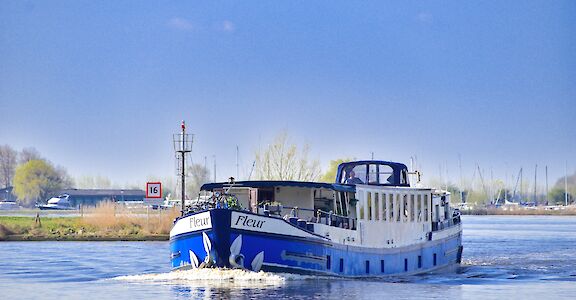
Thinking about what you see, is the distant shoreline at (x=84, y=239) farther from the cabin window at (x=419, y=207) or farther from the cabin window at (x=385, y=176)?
the cabin window at (x=419, y=207)

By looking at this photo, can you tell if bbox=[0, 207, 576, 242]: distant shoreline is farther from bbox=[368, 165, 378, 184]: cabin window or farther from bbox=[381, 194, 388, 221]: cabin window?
bbox=[381, 194, 388, 221]: cabin window

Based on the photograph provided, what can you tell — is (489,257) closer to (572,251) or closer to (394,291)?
(572,251)

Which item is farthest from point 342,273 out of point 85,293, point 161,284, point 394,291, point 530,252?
point 530,252

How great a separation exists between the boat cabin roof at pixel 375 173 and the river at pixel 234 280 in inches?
222

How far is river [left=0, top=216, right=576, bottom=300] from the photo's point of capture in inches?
1823

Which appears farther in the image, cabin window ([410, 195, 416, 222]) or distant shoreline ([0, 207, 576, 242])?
distant shoreline ([0, 207, 576, 242])

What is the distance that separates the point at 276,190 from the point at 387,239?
6.12 meters

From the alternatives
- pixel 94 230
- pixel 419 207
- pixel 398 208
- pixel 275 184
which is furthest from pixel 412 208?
pixel 94 230

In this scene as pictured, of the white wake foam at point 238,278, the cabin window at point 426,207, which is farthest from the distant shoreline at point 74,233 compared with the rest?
the white wake foam at point 238,278

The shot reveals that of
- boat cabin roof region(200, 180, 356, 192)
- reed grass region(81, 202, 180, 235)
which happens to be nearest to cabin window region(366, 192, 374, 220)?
boat cabin roof region(200, 180, 356, 192)

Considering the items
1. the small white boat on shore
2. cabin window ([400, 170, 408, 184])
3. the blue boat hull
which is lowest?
the blue boat hull

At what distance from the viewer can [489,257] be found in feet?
248

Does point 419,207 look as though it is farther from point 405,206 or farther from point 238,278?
point 238,278

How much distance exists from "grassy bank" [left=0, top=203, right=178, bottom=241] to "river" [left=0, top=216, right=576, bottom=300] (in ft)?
43.5
